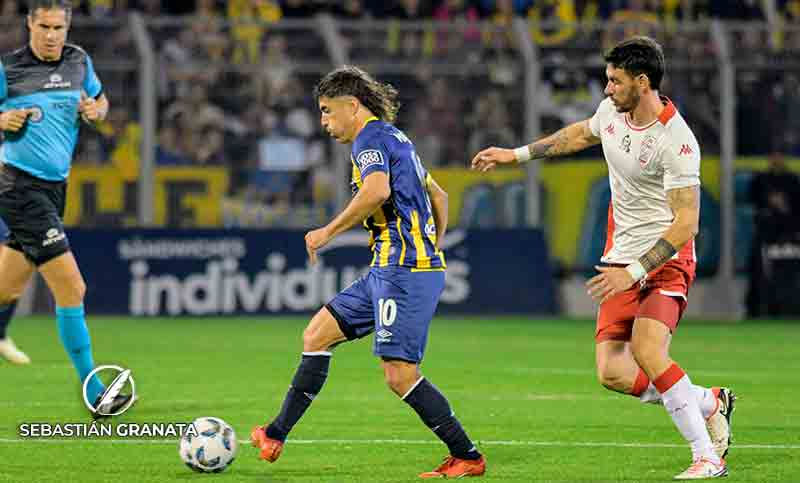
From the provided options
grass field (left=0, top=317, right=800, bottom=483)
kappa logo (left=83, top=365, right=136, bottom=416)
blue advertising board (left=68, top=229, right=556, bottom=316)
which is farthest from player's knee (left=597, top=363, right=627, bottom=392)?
blue advertising board (left=68, top=229, right=556, bottom=316)

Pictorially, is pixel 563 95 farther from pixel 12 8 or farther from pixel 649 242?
pixel 649 242

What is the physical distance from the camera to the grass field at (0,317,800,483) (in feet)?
24.9

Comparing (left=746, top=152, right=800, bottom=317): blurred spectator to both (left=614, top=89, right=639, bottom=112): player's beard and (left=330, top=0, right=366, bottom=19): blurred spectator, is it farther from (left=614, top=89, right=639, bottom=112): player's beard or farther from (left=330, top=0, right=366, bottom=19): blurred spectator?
(left=614, top=89, right=639, bottom=112): player's beard

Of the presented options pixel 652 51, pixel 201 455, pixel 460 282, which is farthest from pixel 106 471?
pixel 460 282

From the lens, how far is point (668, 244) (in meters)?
7.20

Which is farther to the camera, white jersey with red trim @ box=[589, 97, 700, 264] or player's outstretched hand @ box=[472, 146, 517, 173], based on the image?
player's outstretched hand @ box=[472, 146, 517, 173]

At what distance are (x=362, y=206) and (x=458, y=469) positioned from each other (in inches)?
50.4

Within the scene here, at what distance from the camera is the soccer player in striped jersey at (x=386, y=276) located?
23.9 feet

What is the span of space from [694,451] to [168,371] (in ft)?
19.9

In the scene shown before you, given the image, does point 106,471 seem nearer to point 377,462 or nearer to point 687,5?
point 377,462

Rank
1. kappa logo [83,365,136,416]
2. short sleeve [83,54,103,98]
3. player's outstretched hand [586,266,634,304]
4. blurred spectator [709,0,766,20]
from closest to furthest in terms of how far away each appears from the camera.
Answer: player's outstretched hand [586,266,634,304]
kappa logo [83,365,136,416]
short sleeve [83,54,103,98]
blurred spectator [709,0,766,20]

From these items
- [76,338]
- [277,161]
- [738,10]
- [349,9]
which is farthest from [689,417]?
[738,10]

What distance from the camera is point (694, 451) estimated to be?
7.30 m

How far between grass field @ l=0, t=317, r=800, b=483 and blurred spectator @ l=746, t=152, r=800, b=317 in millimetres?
2900
